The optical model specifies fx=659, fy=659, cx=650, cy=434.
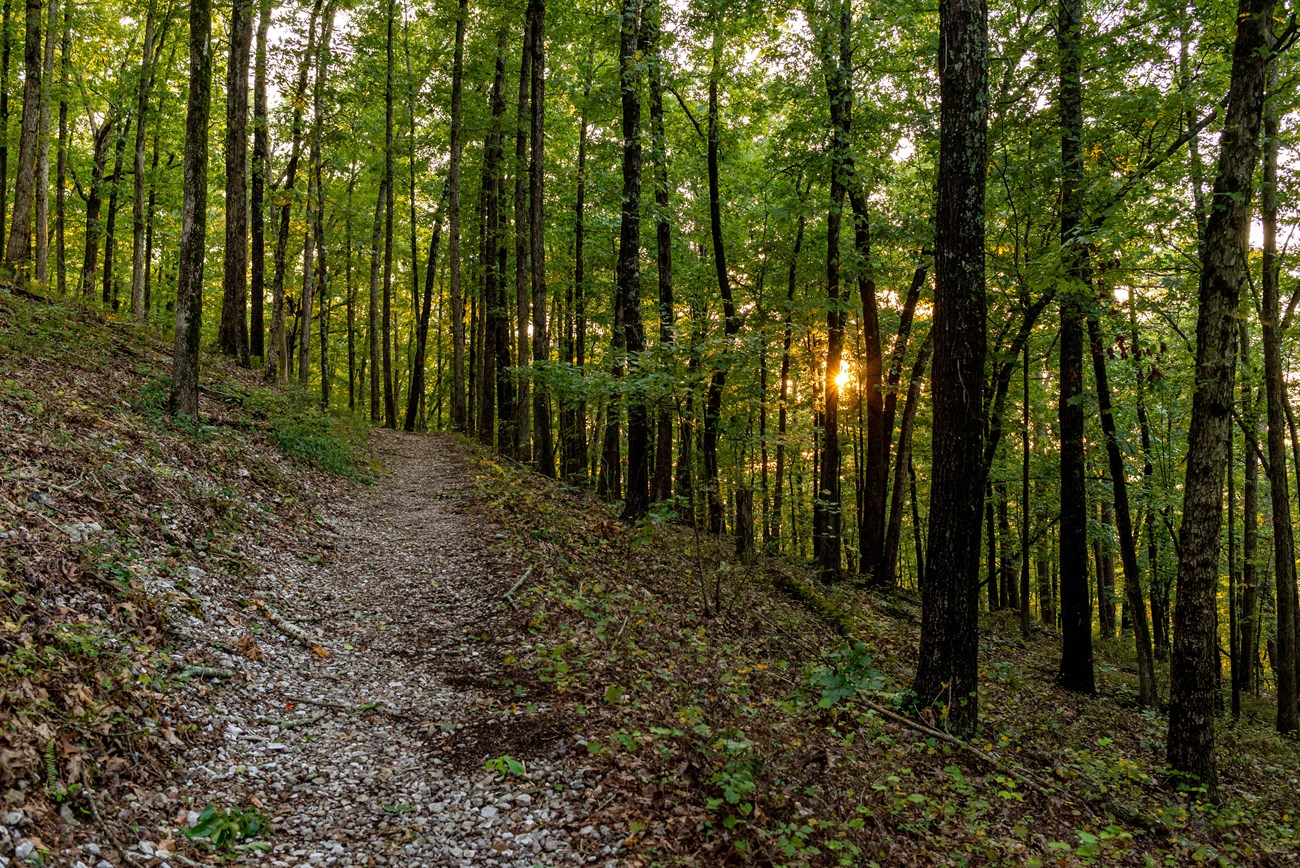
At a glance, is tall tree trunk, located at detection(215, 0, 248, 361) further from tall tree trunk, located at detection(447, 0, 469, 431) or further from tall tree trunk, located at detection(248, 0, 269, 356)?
tall tree trunk, located at detection(447, 0, 469, 431)

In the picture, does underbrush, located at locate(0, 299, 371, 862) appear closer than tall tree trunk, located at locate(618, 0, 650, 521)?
Yes

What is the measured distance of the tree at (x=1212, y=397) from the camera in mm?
6703

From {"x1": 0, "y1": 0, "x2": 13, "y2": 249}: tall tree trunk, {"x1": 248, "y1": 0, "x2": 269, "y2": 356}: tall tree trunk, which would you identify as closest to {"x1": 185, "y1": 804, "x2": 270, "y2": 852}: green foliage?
{"x1": 248, "y1": 0, "x2": 269, "y2": 356}: tall tree trunk

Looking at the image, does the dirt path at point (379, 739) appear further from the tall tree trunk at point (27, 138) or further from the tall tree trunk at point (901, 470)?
the tall tree trunk at point (27, 138)

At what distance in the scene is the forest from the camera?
6.96 metres

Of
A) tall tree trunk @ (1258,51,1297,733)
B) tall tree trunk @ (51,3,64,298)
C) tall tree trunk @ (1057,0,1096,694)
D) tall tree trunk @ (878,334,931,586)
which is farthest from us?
tall tree trunk @ (51,3,64,298)

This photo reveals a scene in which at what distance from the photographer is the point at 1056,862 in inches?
179

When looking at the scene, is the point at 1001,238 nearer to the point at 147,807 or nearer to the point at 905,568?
the point at 147,807

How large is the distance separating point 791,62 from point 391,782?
1490cm

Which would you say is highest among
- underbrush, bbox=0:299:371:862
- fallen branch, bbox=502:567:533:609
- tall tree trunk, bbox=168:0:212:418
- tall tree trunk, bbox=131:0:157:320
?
tall tree trunk, bbox=131:0:157:320

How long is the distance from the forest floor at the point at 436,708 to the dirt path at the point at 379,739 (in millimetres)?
26

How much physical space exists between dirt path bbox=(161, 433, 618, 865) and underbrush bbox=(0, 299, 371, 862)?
16.8 inches

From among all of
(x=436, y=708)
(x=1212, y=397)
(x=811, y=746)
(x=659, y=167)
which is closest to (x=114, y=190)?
(x=659, y=167)

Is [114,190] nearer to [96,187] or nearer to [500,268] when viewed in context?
[96,187]
